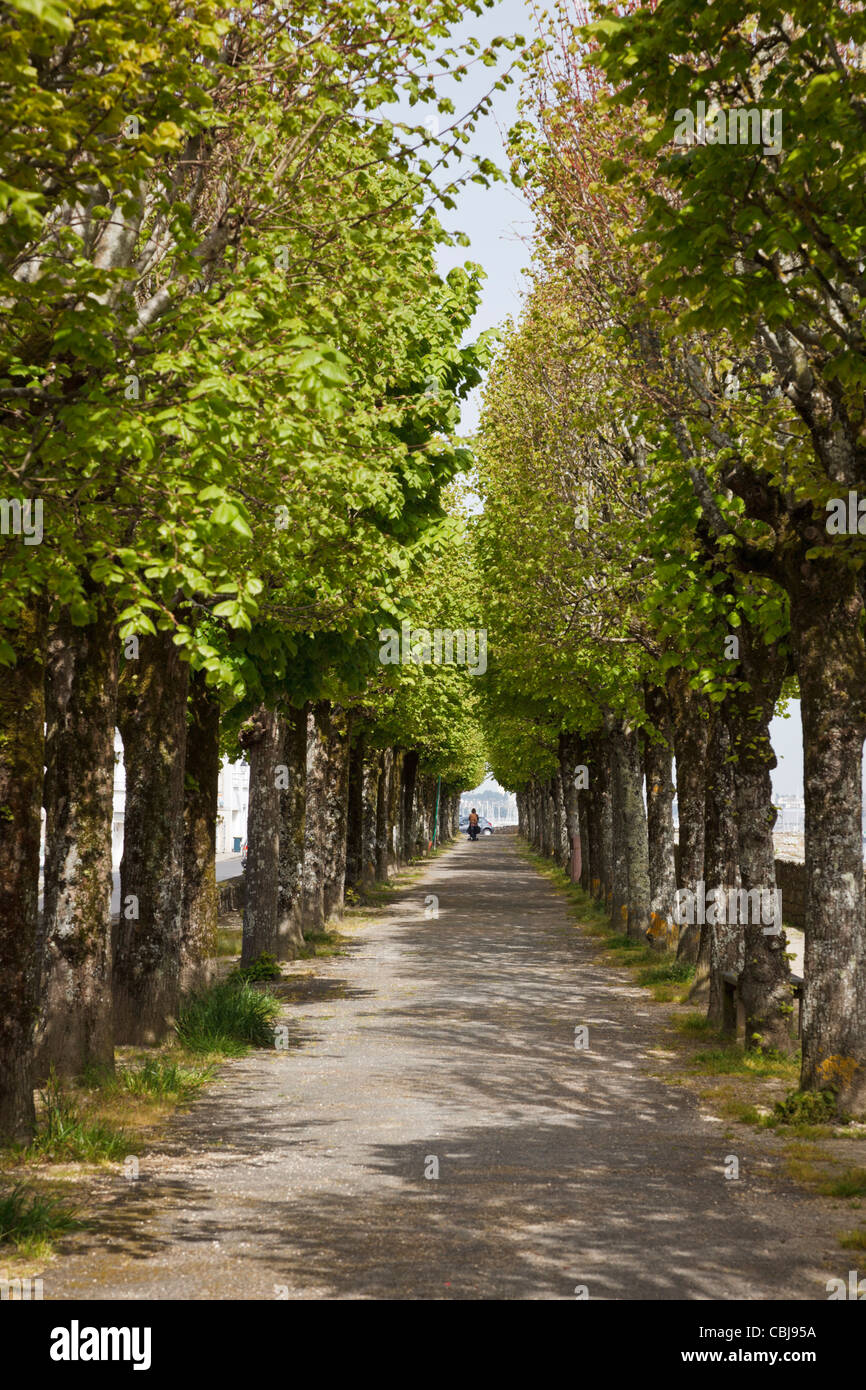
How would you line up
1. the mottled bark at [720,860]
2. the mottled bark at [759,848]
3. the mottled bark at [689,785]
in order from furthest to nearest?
the mottled bark at [689,785]
the mottled bark at [720,860]
the mottled bark at [759,848]

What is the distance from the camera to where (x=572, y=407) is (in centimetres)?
2552

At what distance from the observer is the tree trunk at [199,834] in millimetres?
18391

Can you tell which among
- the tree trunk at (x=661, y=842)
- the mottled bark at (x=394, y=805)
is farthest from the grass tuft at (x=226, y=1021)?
the mottled bark at (x=394, y=805)

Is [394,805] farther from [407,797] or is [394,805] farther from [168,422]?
[168,422]

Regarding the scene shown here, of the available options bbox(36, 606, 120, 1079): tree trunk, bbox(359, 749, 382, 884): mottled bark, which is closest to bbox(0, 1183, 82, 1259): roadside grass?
bbox(36, 606, 120, 1079): tree trunk

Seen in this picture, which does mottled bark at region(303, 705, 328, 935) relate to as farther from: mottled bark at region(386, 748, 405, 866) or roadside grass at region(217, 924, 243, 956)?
mottled bark at region(386, 748, 405, 866)

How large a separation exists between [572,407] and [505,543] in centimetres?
549

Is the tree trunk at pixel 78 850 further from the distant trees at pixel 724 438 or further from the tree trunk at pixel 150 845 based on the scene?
the distant trees at pixel 724 438

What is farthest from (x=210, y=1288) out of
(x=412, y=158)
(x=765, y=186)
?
(x=412, y=158)

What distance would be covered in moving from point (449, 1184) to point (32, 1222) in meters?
2.89

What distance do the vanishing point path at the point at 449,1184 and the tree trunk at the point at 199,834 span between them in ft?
5.25

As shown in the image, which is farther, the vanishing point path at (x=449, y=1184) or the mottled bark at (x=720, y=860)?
the mottled bark at (x=720, y=860)

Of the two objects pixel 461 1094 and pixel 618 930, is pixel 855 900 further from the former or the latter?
pixel 618 930

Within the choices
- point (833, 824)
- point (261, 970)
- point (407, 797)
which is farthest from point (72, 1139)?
point (407, 797)
